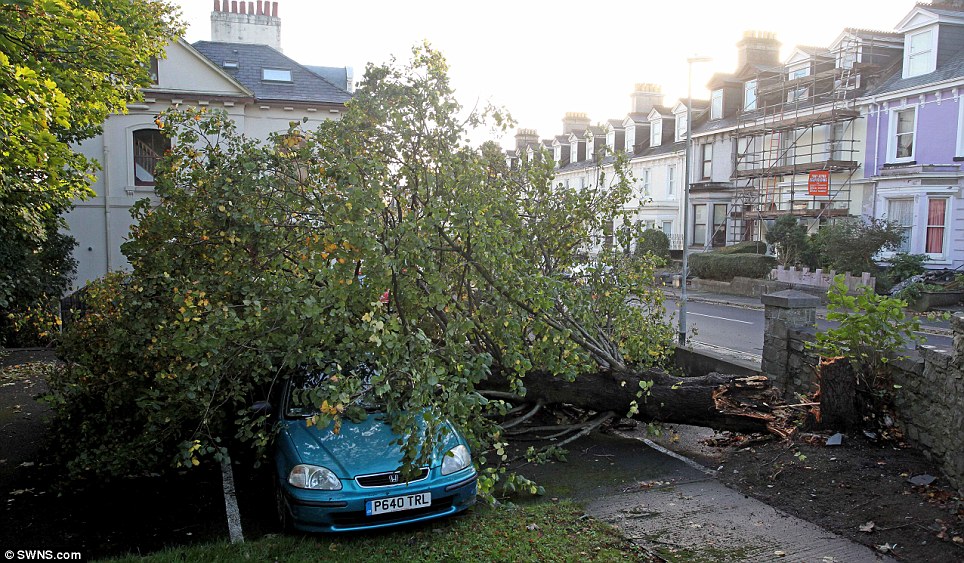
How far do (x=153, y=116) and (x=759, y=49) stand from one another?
106 feet

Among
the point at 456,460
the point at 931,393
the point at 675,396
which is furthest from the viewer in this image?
the point at 675,396

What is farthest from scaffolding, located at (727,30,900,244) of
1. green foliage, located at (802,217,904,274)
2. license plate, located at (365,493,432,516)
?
license plate, located at (365,493,432,516)

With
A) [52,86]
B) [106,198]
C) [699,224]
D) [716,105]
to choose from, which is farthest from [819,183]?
[52,86]

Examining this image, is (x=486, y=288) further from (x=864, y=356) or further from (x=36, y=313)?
(x=36, y=313)

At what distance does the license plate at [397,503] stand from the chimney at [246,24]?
27.4 m

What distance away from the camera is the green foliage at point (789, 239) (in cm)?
2759

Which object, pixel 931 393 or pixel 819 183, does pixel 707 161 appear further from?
pixel 931 393

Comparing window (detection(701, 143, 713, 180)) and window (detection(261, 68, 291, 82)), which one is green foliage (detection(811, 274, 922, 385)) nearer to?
window (detection(261, 68, 291, 82))

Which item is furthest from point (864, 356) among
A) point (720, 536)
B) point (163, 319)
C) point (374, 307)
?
point (163, 319)

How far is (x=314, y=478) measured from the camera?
222 inches

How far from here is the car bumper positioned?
218 inches

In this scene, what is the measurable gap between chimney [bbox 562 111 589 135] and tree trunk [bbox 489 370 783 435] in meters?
48.2

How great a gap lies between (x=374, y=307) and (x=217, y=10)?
28.1m

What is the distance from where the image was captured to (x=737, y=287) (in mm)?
28766
